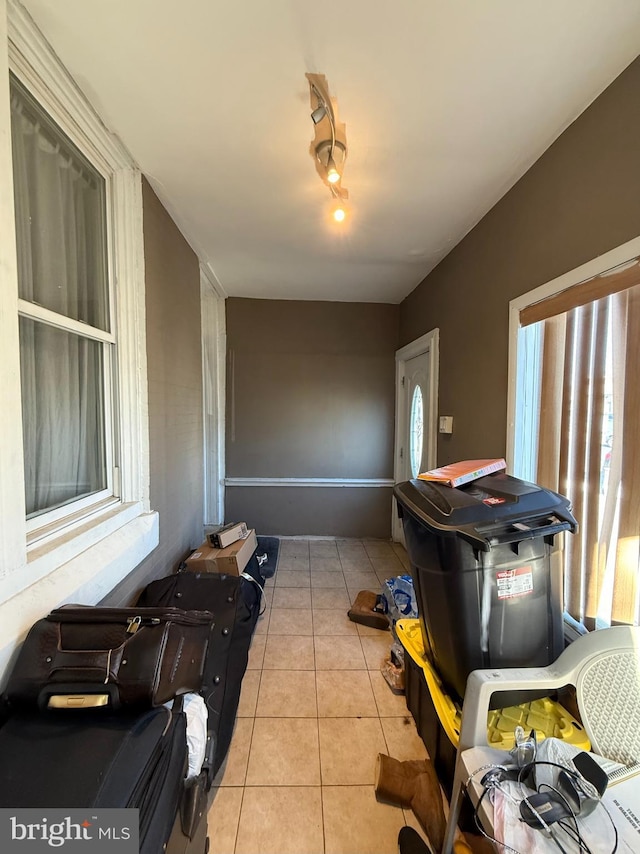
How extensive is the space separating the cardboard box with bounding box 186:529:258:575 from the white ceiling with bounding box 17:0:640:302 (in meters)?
2.07

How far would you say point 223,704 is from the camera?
55.3 inches

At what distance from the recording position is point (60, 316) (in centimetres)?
122

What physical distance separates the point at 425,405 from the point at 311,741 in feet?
7.70

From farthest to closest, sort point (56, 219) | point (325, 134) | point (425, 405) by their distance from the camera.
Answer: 1. point (425, 405)
2. point (325, 134)
3. point (56, 219)

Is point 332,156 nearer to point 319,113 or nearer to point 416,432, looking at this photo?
point 319,113

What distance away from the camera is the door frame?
2.70 metres

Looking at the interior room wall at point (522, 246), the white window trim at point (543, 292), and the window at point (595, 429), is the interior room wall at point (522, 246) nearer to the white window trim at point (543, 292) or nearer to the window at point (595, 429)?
the white window trim at point (543, 292)

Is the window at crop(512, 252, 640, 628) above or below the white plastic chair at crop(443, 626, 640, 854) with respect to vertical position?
above

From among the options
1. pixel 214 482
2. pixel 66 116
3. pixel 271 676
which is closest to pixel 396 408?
pixel 214 482

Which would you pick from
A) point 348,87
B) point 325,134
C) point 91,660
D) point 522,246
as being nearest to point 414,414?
point 522,246

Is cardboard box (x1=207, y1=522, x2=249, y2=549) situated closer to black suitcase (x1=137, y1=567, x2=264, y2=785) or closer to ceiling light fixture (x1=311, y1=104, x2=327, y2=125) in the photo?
black suitcase (x1=137, y1=567, x2=264, y2=785)

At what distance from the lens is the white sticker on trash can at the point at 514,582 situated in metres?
1.13

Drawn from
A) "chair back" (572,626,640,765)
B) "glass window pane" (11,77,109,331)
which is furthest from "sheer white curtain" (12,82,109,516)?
"chair back" (572,626,640,765)

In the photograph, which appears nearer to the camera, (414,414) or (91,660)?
(91,660)
